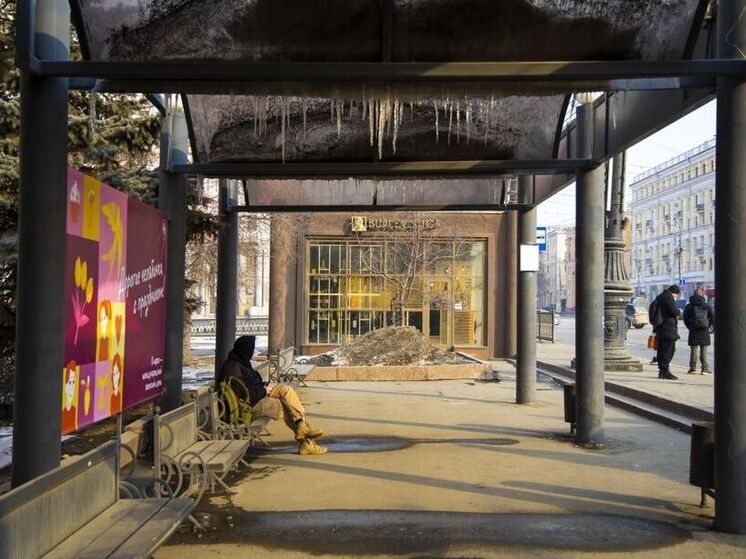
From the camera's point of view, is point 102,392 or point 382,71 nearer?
point 382,71

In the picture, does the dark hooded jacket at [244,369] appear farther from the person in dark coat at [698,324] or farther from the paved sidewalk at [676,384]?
the person in dark coat at [698,324]

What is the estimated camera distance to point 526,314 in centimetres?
1215

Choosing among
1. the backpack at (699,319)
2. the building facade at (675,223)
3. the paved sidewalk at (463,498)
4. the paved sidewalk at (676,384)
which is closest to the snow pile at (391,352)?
the paved sidewalk at (676,384)

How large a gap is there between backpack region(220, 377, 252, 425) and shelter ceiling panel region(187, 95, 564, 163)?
2700 millimetres

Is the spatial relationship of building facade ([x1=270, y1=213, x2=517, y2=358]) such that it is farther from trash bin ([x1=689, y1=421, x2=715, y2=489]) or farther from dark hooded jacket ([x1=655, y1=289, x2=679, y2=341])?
trash bin ([x1=689, y1=421, x2=715, y2=489])

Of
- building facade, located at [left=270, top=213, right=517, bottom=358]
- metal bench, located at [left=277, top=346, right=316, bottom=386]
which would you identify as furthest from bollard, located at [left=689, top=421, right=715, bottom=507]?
building facade, located at [left=270, top=213, right=517, bottom=358]

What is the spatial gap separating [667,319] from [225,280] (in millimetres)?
9198

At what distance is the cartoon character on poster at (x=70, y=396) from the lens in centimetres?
503

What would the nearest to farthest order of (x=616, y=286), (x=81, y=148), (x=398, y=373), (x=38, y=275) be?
(x=38, y=275)
(x=81, y=148)
(x=398, y=373)
(x=616, y=286)

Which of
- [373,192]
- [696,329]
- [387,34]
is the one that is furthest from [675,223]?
[387,34]

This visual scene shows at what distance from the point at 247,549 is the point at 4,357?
561 centimetres

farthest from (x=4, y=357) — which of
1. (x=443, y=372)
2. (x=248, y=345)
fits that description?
(x=443, y=372)

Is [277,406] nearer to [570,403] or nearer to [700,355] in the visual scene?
[570,403]

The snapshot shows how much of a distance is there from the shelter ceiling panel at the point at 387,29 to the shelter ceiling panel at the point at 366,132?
282cm
